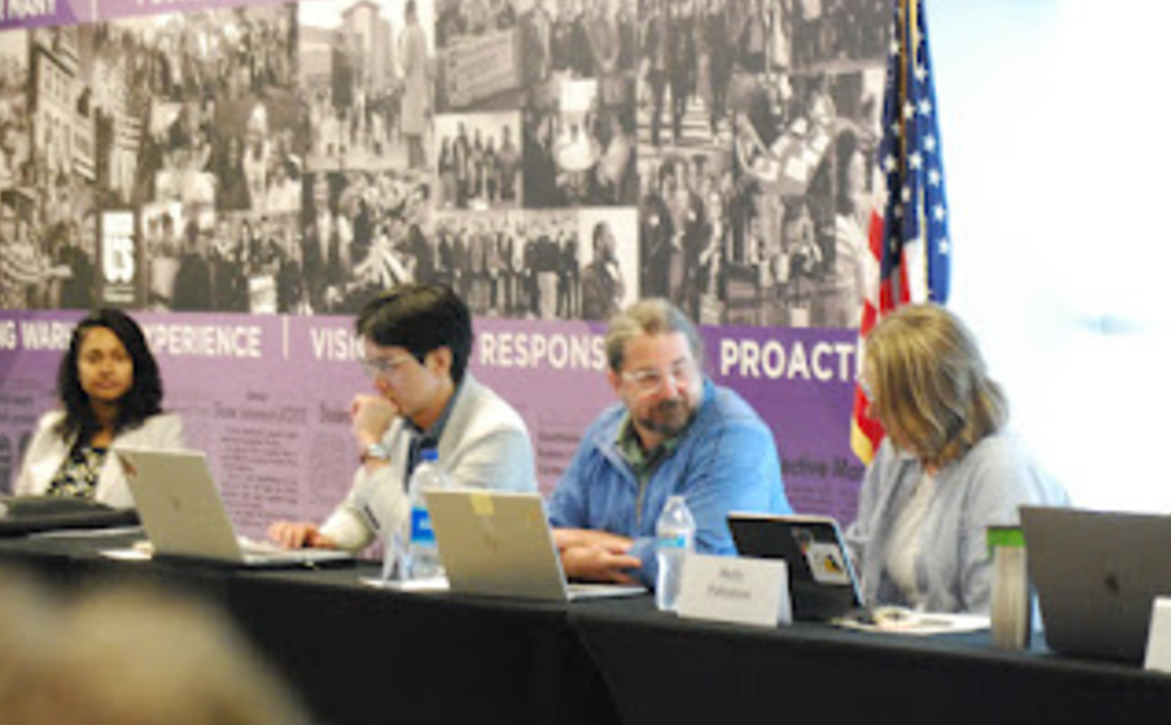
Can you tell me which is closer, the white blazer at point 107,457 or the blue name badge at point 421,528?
the blue name badge at point 421,528

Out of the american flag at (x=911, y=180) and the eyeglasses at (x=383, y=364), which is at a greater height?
the american flag at (x=911, y=180)

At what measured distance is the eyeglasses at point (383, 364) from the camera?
492cm

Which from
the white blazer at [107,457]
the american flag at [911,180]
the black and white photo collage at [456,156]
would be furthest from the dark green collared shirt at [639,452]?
the white blazer at [107,457]

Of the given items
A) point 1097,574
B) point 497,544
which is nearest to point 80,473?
point 497,544

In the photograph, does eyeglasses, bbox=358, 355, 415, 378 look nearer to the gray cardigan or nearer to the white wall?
the gray cardigan

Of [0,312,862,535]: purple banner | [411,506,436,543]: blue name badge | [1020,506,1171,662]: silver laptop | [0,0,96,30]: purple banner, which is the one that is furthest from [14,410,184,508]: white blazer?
[1020,506,1171,662]: silver laptop

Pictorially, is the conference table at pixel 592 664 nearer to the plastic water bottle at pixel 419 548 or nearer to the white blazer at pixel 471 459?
the plastic water bottle at pixel 419 548

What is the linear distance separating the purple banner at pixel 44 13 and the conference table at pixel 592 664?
3630mm

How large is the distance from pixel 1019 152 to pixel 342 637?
2365 mm

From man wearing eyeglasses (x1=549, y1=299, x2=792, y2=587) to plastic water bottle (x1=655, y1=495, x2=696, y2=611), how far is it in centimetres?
7

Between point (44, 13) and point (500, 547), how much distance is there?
481 cm

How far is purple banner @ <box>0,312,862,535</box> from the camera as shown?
572 centimetres

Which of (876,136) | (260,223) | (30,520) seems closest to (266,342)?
(260,223)

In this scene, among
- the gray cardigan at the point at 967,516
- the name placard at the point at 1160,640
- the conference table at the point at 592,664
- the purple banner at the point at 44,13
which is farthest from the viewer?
the purple banner at the point at 44,13
